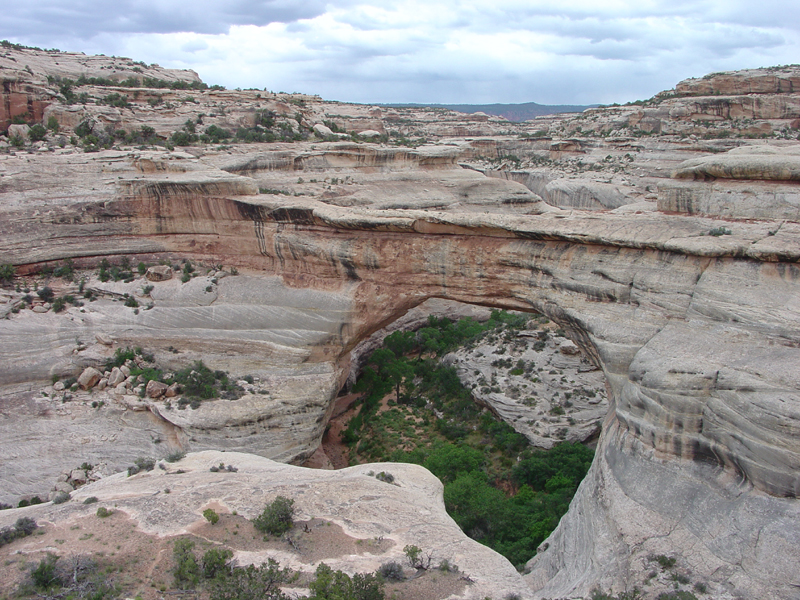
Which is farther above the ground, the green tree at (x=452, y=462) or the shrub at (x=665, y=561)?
the shrub at (x=665, y=561)

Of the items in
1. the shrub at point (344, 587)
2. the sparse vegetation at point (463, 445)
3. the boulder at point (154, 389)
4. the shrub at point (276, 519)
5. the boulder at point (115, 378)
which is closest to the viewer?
the shrub at point (344, 587)

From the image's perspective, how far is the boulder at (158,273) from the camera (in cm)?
2225

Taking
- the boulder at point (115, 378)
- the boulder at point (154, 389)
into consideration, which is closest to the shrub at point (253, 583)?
the boulder at point (154, 389)

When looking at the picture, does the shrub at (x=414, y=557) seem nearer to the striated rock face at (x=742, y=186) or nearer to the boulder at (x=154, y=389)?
the boulder at (x=154, y=389)

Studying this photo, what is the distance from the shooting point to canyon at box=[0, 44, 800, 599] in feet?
38.4

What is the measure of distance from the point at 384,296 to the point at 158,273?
9261 millimetres

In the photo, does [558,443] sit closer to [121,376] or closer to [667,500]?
[667,500]

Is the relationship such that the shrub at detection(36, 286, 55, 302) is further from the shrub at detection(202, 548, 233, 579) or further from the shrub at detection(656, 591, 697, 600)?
the shrub at detection(656, 591, 697, 600)

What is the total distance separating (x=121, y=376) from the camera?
19609 millimetres

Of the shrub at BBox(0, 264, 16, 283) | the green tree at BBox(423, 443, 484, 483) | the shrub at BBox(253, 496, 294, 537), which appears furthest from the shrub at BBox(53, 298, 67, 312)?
the green tree at BBox(423, 443, 484, 483)

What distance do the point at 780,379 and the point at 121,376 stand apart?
63.8 feet

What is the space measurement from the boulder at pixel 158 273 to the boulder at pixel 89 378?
4373mm

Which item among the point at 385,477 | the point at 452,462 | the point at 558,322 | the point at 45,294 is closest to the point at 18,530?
the point at 385,477

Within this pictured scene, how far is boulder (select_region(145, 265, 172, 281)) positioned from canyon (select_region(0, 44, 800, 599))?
1.05ft
